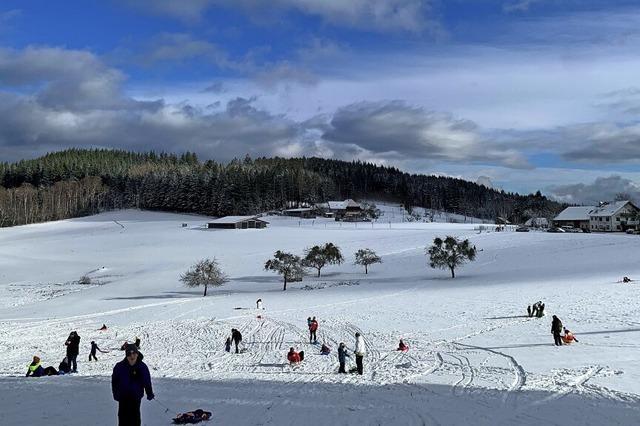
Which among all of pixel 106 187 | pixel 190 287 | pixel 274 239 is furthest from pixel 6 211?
pixel 190 287

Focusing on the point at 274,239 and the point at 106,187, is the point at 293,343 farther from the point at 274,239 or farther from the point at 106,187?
the point at 106,187

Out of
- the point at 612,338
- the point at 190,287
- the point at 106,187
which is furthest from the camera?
the point at 106,187

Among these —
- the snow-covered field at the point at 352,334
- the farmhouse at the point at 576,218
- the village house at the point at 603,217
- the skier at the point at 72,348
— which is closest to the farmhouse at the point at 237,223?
the snow-covered field at the point at 352,334

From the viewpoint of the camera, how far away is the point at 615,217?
468 ft

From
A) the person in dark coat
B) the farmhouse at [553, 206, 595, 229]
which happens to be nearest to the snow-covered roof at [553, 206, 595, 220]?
the farmhouse at [553, 206, 595, 229]

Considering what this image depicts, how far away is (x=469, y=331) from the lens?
2847 cm

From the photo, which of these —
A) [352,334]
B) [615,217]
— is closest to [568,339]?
[352,334]

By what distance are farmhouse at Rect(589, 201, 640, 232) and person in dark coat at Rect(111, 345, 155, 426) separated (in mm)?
149958

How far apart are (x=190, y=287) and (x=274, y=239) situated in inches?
1674

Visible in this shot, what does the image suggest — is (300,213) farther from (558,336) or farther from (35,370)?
(35,370)

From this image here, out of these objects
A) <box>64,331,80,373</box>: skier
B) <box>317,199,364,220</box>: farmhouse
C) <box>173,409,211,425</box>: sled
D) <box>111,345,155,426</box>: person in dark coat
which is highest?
<box>317,199,364,220</box>: farmhouse

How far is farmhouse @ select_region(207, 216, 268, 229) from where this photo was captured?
12762 cm

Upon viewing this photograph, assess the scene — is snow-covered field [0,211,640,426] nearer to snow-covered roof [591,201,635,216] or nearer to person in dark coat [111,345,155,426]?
person in dark coat [111,345,155,426]

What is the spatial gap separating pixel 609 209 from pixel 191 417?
156209 mm
